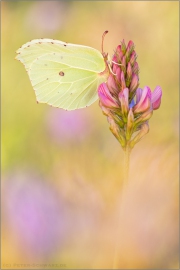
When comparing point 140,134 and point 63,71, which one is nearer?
point 140,134

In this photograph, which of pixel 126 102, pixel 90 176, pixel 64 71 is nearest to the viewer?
pixel 126 102

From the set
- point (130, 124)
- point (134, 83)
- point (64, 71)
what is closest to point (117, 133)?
point (130, 124)

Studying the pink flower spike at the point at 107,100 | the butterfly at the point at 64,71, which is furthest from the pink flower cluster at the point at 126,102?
the butterfly at the point at 64,71

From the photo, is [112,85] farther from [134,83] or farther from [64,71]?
[64,71]

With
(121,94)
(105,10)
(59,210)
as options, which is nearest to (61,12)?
(105,10)

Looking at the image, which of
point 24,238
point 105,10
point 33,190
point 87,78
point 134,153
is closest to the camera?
point 87,78

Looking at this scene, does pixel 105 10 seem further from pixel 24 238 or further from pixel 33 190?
pixel 24 238

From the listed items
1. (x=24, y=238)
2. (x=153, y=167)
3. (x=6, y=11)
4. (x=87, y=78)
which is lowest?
(x=24, y=238)
